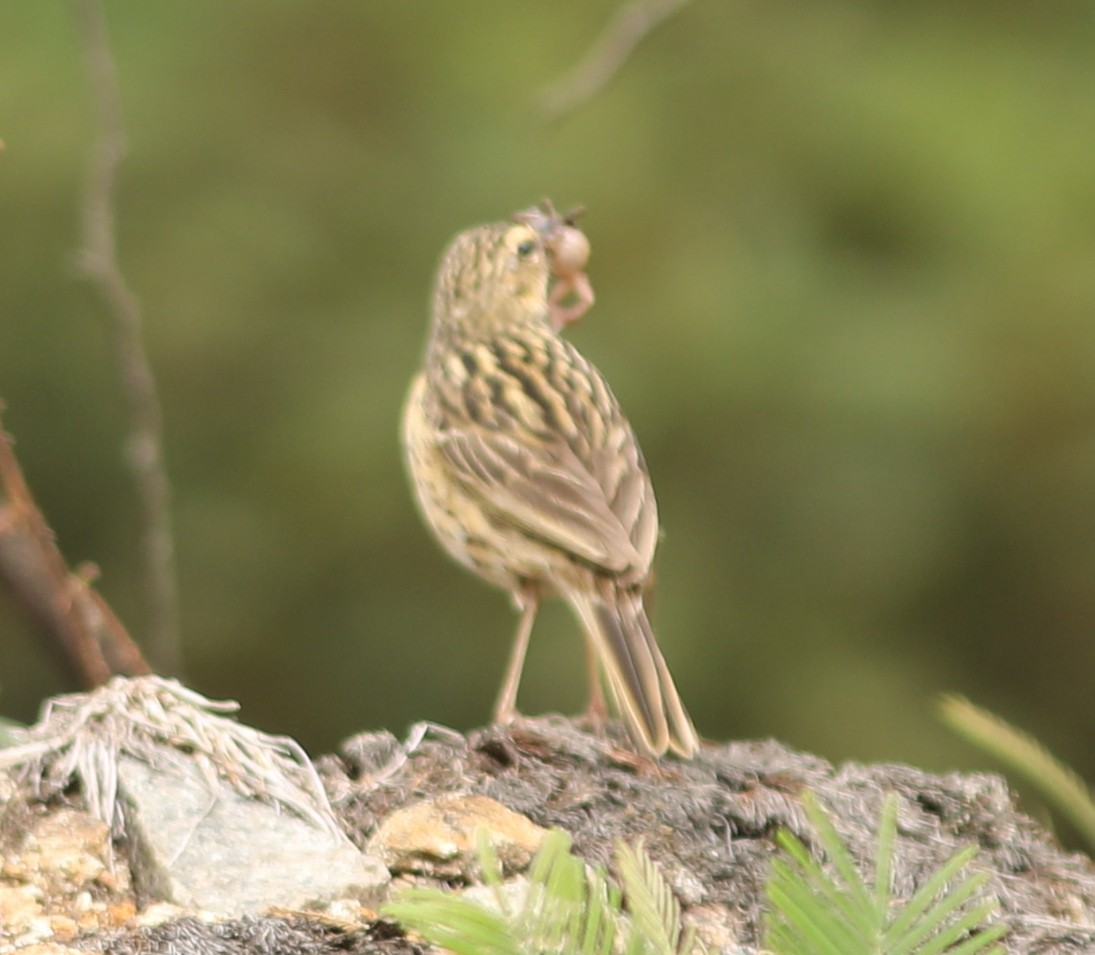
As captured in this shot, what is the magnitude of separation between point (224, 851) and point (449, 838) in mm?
381

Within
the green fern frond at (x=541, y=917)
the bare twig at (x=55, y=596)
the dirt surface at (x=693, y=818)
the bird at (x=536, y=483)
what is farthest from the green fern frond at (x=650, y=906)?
the bare twig at (x=55, y=596)

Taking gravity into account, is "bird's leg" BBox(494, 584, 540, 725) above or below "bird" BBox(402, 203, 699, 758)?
below

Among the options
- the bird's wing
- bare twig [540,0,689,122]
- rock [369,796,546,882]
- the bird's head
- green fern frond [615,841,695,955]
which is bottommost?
rock [369,796,546,882]

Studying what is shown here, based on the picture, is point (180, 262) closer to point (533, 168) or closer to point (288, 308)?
point (288, 308)

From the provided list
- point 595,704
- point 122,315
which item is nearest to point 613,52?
point 122,315

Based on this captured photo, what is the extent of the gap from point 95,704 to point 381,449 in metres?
5.40

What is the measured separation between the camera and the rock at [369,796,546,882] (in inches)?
131

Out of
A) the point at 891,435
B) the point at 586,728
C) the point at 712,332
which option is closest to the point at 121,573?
the point at 712,332

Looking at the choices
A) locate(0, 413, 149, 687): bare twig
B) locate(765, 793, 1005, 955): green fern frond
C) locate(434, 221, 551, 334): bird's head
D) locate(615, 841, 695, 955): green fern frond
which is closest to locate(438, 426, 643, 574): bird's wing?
locate(434, 221, 551, 334): bird's head

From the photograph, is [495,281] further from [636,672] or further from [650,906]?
[650,906]

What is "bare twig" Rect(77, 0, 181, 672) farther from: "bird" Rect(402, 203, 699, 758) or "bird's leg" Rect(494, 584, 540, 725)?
"bird's leg" Rect(494, 584, 540, 725)

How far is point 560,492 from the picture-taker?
4.75 metres

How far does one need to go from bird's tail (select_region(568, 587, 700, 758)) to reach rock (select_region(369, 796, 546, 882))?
0.62 metres

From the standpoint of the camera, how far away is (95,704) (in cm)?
354
